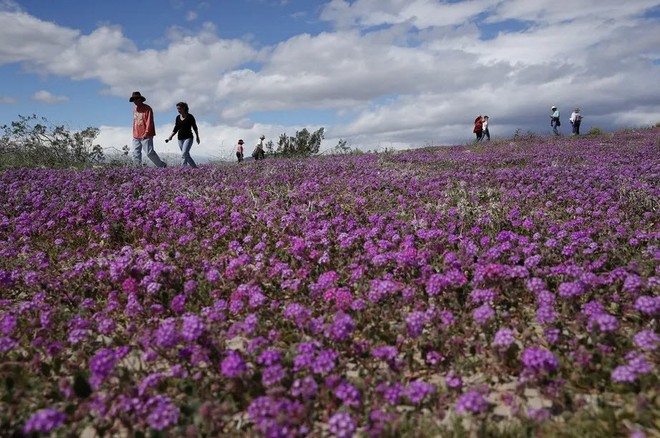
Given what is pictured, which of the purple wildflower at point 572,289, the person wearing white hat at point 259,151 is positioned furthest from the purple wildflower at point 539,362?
the person wearing white hat at point 259,151

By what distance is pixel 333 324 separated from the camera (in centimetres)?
425

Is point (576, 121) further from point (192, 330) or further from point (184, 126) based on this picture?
point (192, 330)

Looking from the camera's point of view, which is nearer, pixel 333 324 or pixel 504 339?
pixel 504 339

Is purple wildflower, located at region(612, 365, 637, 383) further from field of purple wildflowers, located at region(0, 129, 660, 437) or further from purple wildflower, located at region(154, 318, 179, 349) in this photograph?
purple wildflower, located at region(154, 318, 179, 349)

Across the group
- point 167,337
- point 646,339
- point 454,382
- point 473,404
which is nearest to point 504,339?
point 454,382

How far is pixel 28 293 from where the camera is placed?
6.05 meters

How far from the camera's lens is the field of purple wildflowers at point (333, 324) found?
3502 millimetres

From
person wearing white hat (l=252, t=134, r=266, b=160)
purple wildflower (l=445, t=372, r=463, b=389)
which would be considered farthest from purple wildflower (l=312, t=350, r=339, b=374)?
person wearing white hat (l=252, t=134, r=266, b=160)

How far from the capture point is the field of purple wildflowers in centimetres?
350

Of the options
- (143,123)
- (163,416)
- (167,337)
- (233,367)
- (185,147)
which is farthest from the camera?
(185,147)

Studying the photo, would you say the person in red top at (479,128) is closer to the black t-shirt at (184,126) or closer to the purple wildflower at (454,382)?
the black t-shirt at (184,126)

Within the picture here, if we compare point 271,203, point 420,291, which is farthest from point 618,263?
point 271,203

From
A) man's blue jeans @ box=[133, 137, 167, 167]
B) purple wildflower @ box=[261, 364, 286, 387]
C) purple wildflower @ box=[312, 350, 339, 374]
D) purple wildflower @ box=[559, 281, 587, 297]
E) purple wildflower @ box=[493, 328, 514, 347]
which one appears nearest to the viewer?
purple wildflower @ box=[261, 364, 286, 387]

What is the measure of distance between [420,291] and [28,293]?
198 inches
